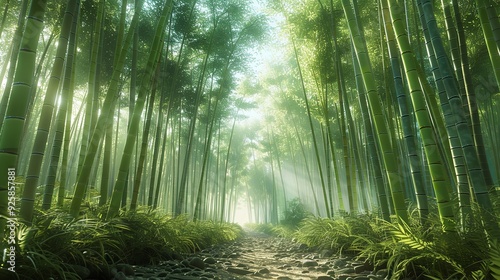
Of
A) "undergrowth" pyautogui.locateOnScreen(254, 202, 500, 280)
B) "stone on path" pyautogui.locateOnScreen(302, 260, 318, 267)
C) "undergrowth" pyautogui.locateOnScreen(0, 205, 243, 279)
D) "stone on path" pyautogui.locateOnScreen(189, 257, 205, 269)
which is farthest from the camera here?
"stone on path" pyautogui.locateOnScreen(302, 260, 318, 267)

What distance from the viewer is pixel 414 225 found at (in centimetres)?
223

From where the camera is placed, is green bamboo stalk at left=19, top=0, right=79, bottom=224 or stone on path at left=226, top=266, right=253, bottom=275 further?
stone on path at left=226, top=266, right=253, bottom=275

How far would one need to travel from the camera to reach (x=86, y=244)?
5.89 feet

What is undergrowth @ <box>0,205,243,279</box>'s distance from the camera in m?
1.25

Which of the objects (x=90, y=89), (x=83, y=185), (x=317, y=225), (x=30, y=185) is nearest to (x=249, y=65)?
(x=317, y=225)

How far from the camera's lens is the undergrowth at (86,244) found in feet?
4.11

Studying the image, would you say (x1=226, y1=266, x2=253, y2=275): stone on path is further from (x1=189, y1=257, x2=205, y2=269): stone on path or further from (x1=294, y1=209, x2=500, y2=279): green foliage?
(x1=294, y1=209, x2=500, y2=279): green foliage

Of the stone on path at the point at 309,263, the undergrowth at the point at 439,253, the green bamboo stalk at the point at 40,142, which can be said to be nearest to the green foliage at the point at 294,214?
the stone on path at the point at 309,263

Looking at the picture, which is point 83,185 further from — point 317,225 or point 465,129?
point 317,225

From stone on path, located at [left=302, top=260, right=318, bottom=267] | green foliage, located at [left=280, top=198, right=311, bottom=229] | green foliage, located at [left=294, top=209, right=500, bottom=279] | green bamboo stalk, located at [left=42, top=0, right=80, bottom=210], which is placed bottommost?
stone on path, located at [left=302, top=260, right=318, bottom=267]

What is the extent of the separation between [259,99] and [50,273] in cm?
959

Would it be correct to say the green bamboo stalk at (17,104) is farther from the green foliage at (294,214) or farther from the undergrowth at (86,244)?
the green foliage at (294,214)

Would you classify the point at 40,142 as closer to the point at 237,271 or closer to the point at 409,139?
the point at 237,271

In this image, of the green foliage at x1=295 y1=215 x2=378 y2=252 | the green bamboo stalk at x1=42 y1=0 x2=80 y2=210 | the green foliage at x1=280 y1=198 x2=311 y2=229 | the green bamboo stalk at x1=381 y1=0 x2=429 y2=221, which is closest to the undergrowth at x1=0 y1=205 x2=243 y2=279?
the green bamboo stalk at x1=42 y1=0 x2=80 y2=210
